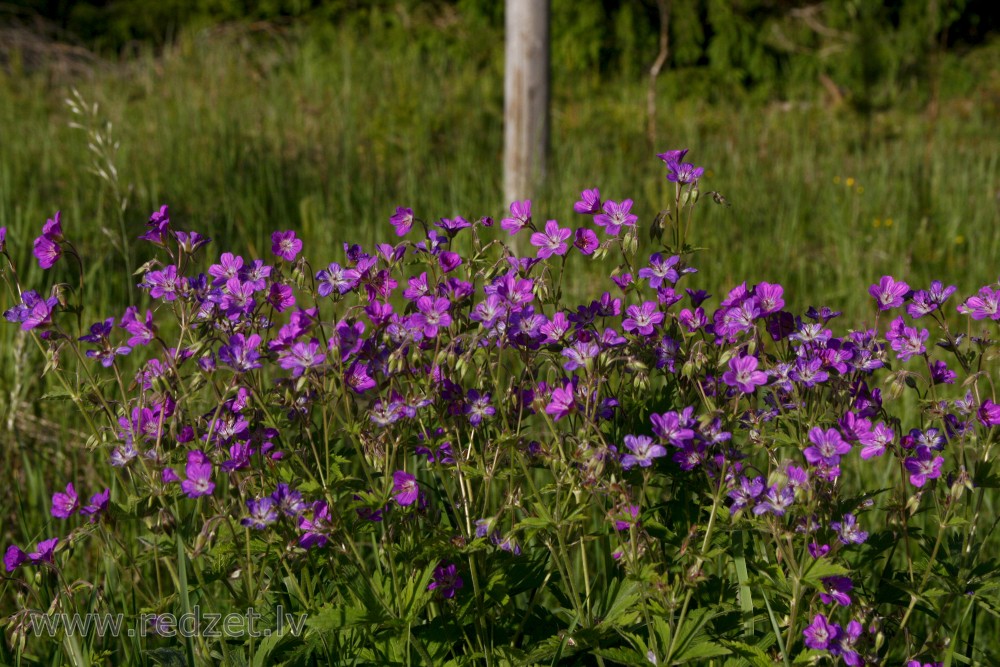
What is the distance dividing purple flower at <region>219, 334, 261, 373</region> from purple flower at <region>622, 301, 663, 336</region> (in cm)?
56

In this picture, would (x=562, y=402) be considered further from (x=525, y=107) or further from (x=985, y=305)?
(x=525, y=107)

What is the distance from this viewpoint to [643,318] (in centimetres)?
151

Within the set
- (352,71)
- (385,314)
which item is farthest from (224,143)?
(385,314)

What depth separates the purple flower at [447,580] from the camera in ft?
4.91

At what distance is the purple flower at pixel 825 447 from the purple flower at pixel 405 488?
1.84 feet

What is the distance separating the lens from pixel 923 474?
1.40 meters

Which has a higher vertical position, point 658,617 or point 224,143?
point 224,143

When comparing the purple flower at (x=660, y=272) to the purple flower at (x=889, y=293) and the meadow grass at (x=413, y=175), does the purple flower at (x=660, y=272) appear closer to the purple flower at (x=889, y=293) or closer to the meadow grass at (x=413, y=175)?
the purple flower at (x=889, y=293)

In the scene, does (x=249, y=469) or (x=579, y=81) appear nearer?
(x=249, y=469)

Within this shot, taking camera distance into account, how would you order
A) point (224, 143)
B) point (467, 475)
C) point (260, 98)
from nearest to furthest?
point (467, 475) < point (224, 143) < point (260, 98)

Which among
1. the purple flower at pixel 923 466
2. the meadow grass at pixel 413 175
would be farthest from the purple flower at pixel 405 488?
the meadow grass at pixel 413 175

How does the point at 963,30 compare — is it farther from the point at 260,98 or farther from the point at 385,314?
the point at 385,314

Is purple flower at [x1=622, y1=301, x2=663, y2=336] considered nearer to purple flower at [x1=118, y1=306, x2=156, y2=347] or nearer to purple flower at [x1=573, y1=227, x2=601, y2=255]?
purple flower at [x1=573, y1=227, x2=601, y2=255]

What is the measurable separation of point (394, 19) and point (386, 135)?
114 inches
